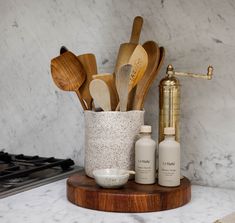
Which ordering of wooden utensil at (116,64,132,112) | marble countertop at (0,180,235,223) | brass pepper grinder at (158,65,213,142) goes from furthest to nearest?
brass pepper grinder at (158,65,213,142) < wooden utensil at (116,64,132,112) < marble countertop at (0,180,235,223)

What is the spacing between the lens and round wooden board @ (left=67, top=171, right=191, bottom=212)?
94 centimetres

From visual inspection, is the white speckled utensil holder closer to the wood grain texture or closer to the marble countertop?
the wood grain texture

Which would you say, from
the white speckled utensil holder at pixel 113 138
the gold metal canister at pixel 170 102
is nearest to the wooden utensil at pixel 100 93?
the white speckled utensil holder at pixel 113 138

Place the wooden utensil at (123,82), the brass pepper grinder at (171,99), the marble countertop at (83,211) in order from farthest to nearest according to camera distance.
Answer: the brass pepper grinder at (171,99)
the wooden utensil at (123,82)
the marble countertop at (83,211)

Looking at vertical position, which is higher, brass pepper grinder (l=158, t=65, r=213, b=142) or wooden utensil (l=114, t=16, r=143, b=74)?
wooden utensil (l=114, t=16, r=143, b=74)

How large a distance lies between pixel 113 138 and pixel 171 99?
18 cm

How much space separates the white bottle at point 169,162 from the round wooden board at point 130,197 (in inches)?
0.7

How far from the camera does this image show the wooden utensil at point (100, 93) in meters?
1.03

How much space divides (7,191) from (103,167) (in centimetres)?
24

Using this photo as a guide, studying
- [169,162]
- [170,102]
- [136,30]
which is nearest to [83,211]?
[169,162]

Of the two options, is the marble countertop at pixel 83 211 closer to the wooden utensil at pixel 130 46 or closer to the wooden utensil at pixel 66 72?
the wooden utensil at pixel 66 72

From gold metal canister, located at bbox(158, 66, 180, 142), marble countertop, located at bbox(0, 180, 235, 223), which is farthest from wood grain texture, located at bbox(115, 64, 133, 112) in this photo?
marble countertop, located at bbox(0, 180, 235, 223)

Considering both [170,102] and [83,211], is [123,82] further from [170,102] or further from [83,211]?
[83,211]

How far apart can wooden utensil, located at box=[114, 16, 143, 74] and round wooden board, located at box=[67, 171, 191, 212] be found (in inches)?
12.7
